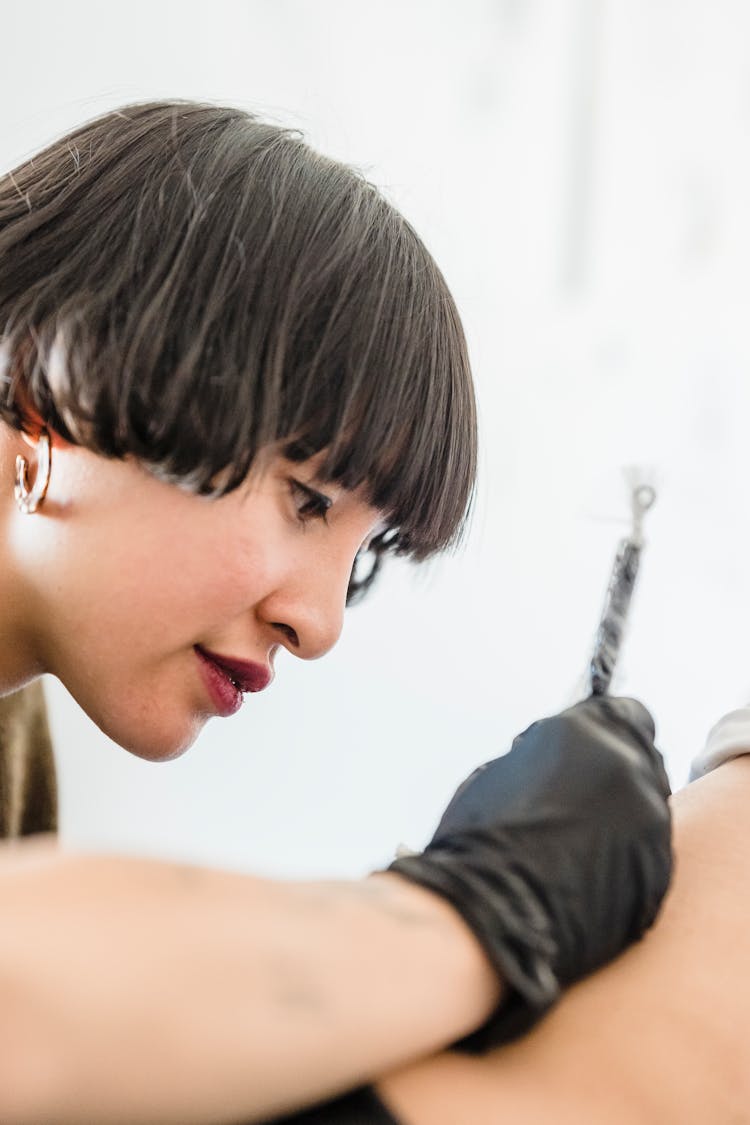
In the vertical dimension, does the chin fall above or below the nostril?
below

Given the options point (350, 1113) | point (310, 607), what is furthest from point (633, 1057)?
point (310, 607)

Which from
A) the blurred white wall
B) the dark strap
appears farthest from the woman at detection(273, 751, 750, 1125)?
the blurred white wall

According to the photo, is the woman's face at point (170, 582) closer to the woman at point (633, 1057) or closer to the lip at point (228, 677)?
the lip at point (228, 677)

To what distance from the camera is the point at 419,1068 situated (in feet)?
1.34

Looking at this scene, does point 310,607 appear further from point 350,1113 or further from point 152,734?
point 350,1113

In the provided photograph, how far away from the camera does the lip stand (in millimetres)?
709

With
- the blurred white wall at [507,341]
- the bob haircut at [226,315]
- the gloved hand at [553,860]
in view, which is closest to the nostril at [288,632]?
the bob haircut at [226,315]

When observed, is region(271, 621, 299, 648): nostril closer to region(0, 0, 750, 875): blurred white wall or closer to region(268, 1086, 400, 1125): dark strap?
region(268, 1086, 400, 1125): dark strap

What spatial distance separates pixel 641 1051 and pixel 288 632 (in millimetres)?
364

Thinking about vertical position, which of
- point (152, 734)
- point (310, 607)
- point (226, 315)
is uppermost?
point (226, 315)

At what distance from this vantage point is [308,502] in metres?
0.68

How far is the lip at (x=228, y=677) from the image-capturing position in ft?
2.33

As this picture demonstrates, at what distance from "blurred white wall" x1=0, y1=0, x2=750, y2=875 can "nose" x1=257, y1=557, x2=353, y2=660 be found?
549mm

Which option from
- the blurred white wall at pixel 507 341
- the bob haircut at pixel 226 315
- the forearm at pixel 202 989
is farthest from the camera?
the blurred white wall at pixel 507 341
